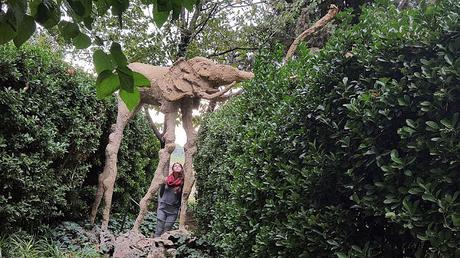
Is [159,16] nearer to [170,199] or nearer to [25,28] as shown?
[25,28]

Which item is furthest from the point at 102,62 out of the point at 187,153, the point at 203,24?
the point at 203,24

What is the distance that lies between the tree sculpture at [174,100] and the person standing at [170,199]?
0.31 m

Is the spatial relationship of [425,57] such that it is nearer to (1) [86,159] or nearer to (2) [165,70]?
(2) [165,70]

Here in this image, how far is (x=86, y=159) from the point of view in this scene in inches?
286

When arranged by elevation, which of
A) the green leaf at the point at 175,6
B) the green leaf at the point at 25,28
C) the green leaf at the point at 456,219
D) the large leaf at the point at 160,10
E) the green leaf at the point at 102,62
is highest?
the green leaf at the point at 175,6

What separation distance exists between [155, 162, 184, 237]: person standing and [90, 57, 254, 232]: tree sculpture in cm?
31

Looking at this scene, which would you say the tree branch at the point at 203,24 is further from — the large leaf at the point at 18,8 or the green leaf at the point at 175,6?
the large leaf at the point at 18,8

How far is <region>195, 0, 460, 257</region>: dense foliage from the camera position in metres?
1.61

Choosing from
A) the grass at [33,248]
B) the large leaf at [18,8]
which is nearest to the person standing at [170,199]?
the grass at [33,248]

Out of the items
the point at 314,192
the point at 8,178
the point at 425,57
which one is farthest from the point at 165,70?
the point at 425,57

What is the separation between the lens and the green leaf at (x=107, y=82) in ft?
2.83

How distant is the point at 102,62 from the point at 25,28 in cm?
16

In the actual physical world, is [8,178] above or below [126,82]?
above

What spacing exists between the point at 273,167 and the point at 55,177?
428cm
